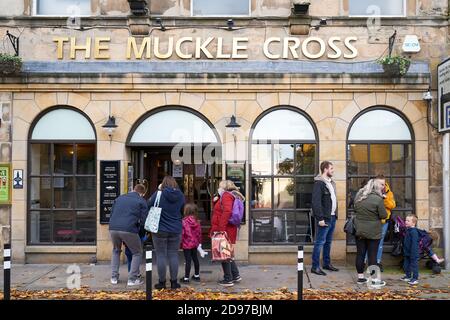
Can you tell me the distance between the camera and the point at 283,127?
10.3 meters

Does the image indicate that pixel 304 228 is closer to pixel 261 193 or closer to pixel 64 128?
pixel 261 193

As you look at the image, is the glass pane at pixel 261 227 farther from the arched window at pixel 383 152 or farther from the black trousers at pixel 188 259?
the black trousers at pixel 188 259

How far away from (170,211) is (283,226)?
10.4ft

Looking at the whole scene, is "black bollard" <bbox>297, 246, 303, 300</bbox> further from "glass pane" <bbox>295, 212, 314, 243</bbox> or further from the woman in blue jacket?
"glass pane" <bbox>295, 212, 314, 243</bbox>

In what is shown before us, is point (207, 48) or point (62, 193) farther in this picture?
point (62, 193)

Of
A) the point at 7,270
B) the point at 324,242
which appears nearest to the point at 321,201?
the point at 324,242

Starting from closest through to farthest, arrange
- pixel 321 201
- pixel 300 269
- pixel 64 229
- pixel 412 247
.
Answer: pixel 300 269
pixel 412 247
pixel 321 201
pixel 64 229

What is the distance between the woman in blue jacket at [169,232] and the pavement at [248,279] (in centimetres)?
48

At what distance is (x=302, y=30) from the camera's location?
10.1 meters

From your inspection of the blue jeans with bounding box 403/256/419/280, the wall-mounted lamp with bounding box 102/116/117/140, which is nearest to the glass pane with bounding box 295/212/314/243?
the blue jeans with bounding box 403/256/419/280

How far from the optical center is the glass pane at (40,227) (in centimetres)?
1034

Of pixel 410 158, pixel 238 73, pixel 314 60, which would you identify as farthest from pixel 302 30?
pixel 410 158

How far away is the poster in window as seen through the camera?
10.2 metres

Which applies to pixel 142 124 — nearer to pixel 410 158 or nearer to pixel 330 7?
pixel 330 7
